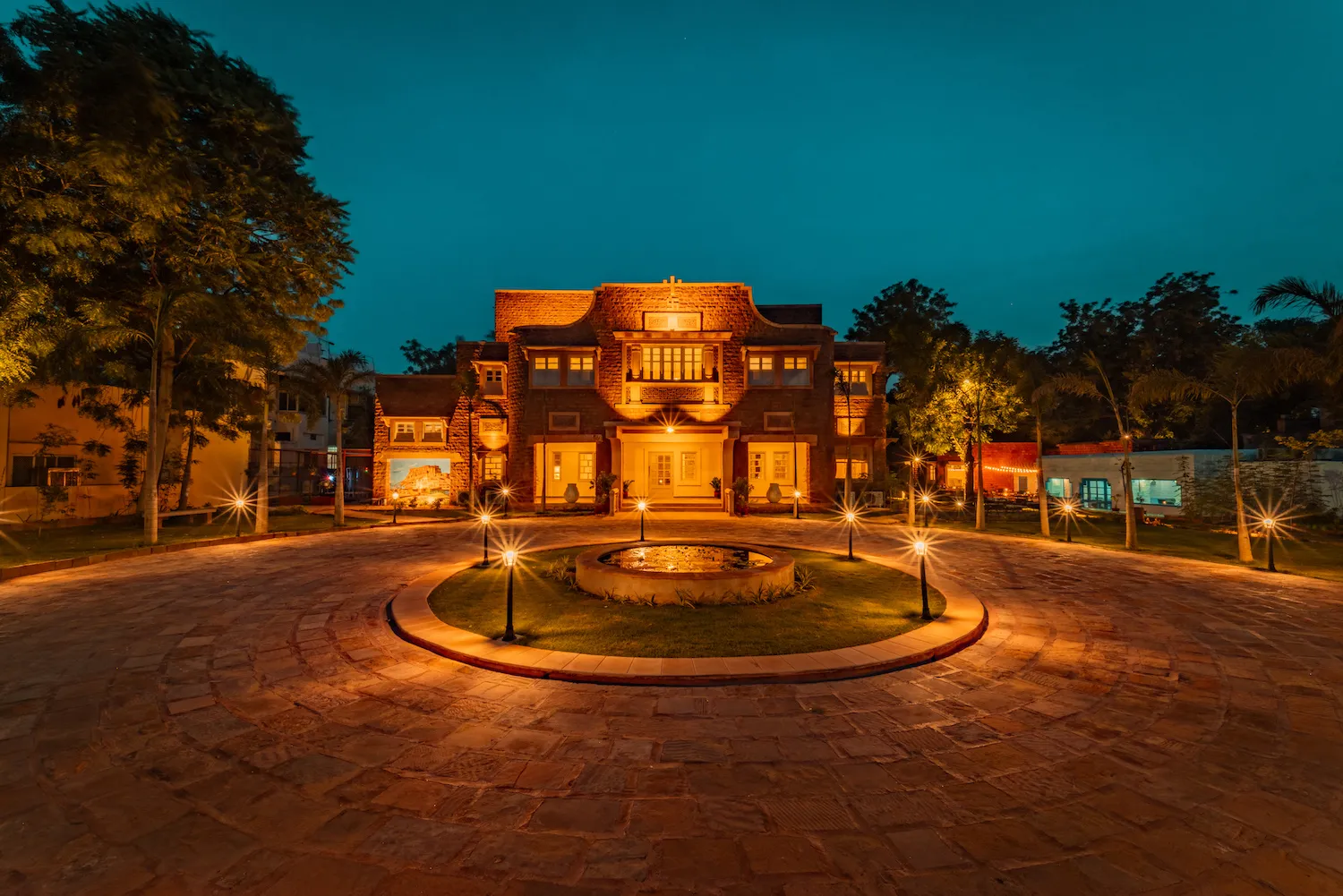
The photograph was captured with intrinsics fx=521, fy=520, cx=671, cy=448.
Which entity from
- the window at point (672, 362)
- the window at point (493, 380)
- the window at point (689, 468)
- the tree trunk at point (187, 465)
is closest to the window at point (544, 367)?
the window at point (493, 380)

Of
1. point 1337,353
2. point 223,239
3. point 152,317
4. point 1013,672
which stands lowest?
→ point 1013,672

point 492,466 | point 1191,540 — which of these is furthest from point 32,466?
point 1191,540

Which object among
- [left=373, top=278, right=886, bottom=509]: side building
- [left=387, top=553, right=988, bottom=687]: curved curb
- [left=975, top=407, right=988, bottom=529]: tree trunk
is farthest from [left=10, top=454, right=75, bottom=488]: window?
[left=975, top=407, right=988, bottom=529]: tree trunk

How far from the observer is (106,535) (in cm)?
1636

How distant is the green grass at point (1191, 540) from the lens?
12.5 metres

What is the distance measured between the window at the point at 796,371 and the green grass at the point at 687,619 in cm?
1791

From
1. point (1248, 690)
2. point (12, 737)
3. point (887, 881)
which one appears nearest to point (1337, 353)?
point (1248, 690)

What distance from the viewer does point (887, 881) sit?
9.32 feet

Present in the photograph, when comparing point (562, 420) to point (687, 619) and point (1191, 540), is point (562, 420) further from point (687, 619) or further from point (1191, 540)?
point (1191, 540)

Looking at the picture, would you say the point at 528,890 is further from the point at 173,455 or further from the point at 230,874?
the point at 173,455

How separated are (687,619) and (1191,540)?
60.2 ft

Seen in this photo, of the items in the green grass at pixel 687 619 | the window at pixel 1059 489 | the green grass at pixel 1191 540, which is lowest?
the green grass at pixel 1191 540

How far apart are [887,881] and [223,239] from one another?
73.1 feet

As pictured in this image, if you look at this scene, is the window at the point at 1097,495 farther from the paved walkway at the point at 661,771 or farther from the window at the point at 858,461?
the paved walkway at the point at 661,771
